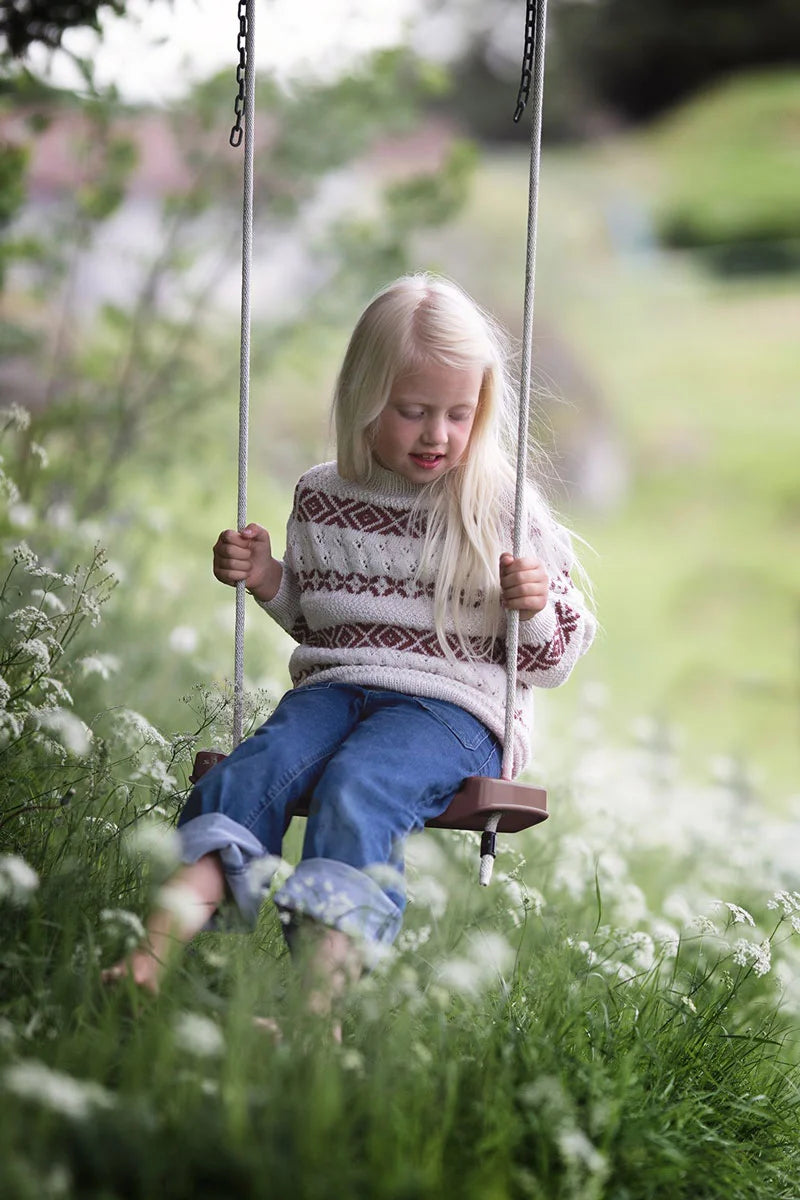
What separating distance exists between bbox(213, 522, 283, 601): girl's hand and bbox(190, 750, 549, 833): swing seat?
363mm

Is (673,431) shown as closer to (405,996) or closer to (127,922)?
(405,996)

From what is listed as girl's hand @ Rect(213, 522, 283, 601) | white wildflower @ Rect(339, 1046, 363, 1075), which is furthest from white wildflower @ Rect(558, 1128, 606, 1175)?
girl's hand @ Rect(213, 522, 283, 601)

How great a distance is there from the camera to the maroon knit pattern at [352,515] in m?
2.62

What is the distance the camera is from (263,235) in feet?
20.3

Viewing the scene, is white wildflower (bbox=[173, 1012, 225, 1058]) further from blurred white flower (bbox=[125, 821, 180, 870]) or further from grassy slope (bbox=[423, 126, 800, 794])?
grassy slope (bbox=[423, 126, 800, 794])

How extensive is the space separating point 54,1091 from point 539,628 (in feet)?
4.29

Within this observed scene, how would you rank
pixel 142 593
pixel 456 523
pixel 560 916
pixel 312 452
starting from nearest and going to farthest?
pixel 456 523
pixel 560 916
pixel 142 593
pixel 312 452

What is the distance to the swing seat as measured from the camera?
2.28 meters

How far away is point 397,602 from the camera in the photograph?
101 inches

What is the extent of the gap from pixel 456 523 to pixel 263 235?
395cm

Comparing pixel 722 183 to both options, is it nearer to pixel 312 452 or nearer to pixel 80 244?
pixel 312 452

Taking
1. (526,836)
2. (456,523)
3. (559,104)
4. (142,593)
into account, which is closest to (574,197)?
(559,104)

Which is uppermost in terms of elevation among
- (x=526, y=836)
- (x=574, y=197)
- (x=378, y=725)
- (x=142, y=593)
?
(x=574, y=197)

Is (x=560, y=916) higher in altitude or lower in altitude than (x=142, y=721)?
lower
